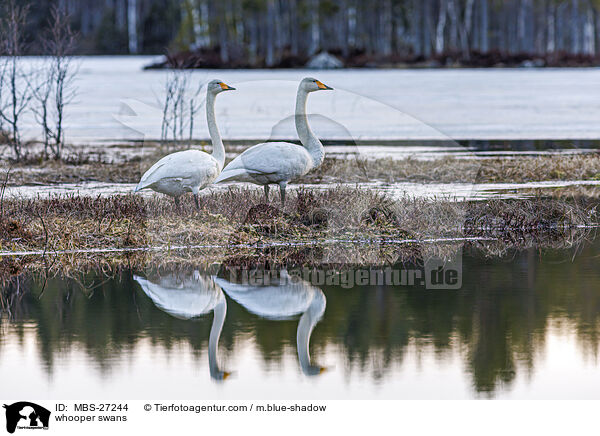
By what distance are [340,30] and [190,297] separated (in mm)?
72515

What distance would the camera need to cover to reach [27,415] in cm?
591

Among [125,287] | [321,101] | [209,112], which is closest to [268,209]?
[209,112]

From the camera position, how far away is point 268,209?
11.4 meters

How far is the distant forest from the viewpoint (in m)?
59.8

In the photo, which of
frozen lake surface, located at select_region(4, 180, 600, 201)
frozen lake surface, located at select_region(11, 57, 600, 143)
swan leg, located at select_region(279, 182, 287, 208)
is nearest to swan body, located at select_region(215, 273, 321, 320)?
swan leg, located at select_region(279, 182, 287, 208)

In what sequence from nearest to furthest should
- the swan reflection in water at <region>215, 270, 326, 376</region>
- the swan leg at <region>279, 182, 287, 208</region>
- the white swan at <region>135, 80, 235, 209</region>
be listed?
the swan reflection in water at <region>215, 270, 326, 376</region>, the white swan at <region>135, 80, 235, 209</region>, the swan leg at <region>279, 182, 287, 208</region>

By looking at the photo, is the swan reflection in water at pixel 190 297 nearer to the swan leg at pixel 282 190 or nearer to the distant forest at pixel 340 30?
the swan leg at pixel 282 190

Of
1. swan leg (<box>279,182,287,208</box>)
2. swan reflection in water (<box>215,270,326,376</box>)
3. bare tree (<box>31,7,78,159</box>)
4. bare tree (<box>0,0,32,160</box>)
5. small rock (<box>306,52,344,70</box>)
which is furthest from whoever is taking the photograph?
small rock (<box>306,52,344,70</box>)

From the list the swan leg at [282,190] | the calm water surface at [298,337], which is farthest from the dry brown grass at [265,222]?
the calm water surface at [298,337]

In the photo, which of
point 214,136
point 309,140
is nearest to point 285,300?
point 309,140

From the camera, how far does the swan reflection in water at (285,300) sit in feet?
25.4

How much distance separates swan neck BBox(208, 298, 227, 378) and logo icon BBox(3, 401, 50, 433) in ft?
3.38

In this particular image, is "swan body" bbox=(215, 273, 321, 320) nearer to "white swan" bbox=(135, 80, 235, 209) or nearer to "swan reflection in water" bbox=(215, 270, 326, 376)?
"swan reflection in water" bbox=(215, 270, 326, 376)

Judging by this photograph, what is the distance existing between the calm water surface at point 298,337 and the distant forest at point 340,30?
48.3m
